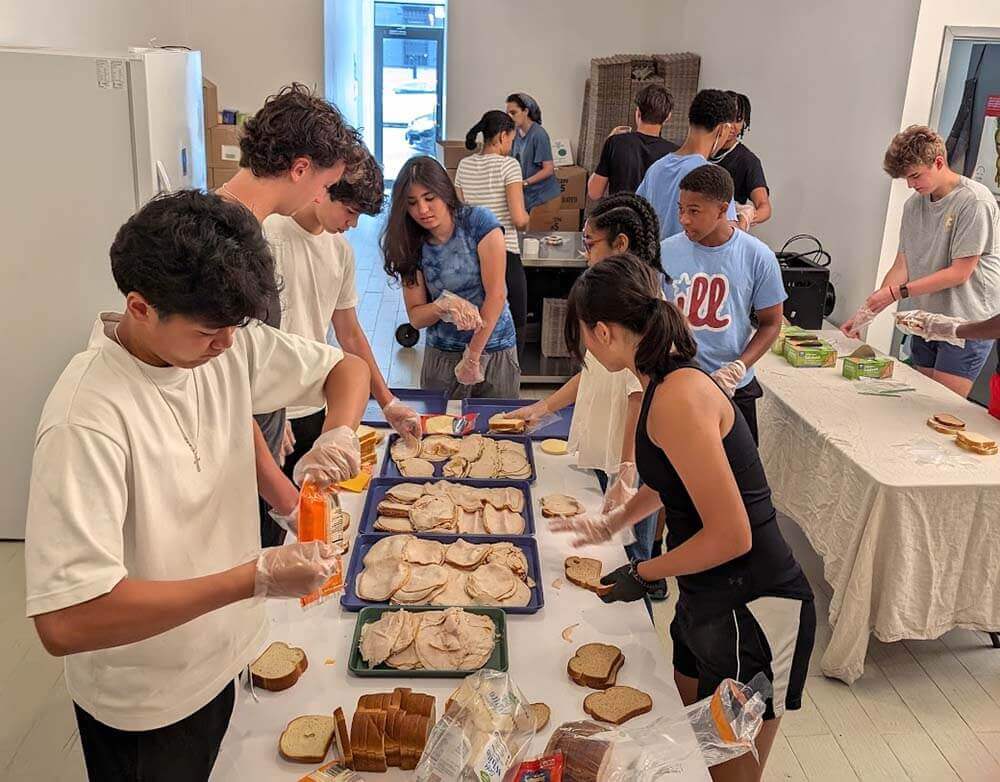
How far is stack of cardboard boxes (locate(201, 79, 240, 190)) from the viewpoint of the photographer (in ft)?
22.9

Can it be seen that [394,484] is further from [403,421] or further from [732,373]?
[732,373]

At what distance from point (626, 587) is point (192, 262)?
1.15 meters

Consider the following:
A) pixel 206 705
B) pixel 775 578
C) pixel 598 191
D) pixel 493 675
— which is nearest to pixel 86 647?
pixel 206 705

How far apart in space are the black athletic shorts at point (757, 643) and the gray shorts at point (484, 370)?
1.45 m

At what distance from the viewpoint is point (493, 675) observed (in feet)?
4.94

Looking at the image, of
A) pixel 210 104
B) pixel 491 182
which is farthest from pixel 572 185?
pixel 491 182

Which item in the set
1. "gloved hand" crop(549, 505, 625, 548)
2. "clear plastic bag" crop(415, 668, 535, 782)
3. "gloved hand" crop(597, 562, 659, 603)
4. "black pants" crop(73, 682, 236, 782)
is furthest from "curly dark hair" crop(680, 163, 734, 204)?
"black pants" crop(73, 682, 236, 782)

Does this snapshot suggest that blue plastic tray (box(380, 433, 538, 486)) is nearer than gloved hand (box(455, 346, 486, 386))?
Yes

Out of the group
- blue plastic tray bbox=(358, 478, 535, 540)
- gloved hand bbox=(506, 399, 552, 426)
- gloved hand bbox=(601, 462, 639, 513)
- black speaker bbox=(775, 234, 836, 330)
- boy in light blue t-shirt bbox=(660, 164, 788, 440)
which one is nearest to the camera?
blue plastic tray bbox=(358, 478, 535, 540)

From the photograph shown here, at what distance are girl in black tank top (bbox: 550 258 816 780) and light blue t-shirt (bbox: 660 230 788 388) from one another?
1178mm

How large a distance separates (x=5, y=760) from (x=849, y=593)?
250 cm

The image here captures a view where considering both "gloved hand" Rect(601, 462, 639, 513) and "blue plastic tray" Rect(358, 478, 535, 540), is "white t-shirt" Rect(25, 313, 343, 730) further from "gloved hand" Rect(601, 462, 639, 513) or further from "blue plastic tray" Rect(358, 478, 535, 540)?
"gloved hand" Rect(601, 462, 639, 513)

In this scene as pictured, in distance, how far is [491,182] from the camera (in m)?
4.90

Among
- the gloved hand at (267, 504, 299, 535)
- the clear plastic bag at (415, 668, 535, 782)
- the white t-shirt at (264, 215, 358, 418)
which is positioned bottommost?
the clear plastic bag at (415, 668, 535, 782)
